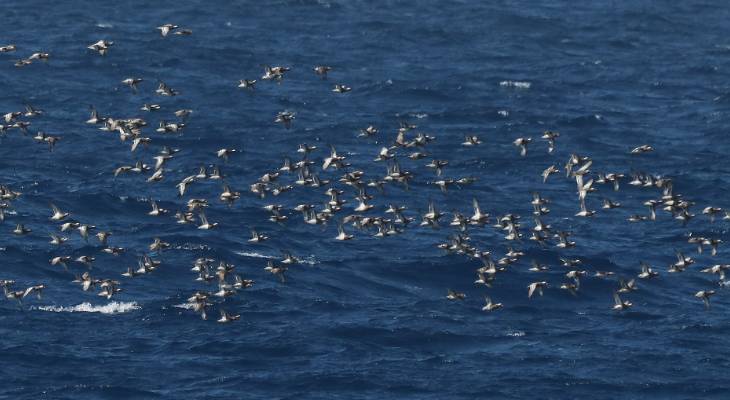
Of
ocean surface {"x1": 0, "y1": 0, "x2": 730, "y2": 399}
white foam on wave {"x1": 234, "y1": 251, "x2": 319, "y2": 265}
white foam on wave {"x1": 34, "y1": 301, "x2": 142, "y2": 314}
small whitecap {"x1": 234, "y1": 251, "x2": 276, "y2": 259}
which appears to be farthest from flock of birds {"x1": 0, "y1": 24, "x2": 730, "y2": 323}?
small whitecap {"x1": 234, "y1": 251, "x2": 276, "y2": 259}

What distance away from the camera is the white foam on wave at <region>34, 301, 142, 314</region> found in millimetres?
153625

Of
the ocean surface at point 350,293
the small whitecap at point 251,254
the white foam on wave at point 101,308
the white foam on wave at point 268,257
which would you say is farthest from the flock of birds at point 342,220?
the small whitecap at point 251,254

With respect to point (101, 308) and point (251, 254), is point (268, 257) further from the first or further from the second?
point (101, 308)

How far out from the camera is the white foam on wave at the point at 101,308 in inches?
6048

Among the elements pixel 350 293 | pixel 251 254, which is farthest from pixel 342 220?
pixel 350 293

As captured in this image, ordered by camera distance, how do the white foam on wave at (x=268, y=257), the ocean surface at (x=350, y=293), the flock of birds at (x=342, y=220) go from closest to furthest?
the ocean surface at (x=350, y=293)
the flock of birds at (x=342, y=220)
the white foam on wave at (x=268, y=257)

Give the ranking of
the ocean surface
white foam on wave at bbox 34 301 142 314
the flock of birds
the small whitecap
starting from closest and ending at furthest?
the ocean surface, white foam on wave at bbox 34 301 142 314, the flock of birds, the small whitecap

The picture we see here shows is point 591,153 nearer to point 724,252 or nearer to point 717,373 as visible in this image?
point 724,252

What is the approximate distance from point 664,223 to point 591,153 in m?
20.1

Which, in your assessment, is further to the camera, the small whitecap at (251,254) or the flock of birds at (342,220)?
the small whitecap at (251,254)

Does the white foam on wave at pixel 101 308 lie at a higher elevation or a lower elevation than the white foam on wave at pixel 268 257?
higher

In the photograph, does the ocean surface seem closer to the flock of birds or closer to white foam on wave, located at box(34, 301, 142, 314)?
white foam on wave, located at box(34, 301, 142, 314)

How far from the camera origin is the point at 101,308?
15438 cm

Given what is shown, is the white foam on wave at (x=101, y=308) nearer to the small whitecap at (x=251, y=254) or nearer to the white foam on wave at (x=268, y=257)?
the small whitecap at (x=251, y=254)
